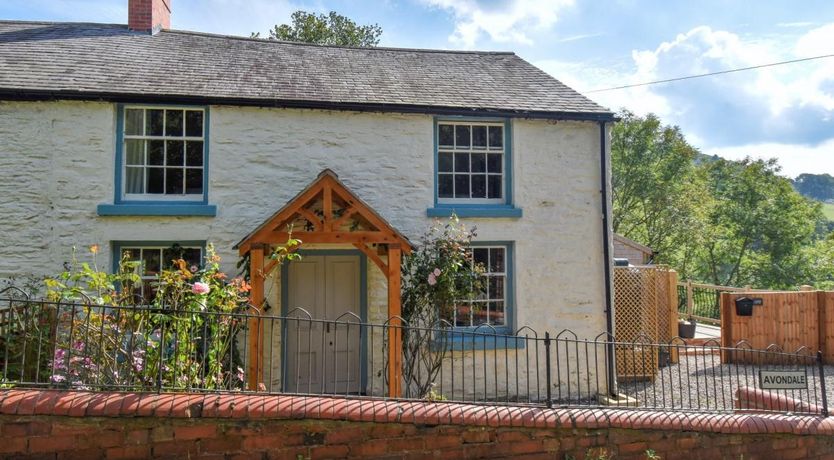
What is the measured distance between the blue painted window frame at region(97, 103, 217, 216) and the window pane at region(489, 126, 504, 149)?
190 inches

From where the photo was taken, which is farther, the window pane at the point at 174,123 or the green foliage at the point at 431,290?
the window pane at the point at 174,123

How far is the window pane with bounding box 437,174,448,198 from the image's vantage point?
9.30 m

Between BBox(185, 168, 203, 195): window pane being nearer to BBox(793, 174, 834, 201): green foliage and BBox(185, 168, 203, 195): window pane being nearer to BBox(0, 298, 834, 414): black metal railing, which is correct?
BBox(0, 298, 834, 414): black metal railing

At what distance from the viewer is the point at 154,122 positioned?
8.57 meters

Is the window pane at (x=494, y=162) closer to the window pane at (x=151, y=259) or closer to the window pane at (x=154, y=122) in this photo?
the window pane at (x=154, y=122)

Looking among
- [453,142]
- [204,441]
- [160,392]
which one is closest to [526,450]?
[204,441]

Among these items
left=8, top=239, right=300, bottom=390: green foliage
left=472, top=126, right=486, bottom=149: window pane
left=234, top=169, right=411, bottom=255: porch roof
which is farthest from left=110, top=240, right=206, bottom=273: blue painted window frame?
left=472, top=126, right=486, bottom=149: window pane

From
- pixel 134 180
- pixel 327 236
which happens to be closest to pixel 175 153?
pixel 134 180

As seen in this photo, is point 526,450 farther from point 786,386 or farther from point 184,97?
point 184,97

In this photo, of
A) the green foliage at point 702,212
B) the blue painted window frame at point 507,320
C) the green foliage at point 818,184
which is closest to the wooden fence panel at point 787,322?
the blue painted window frame at point 507,320

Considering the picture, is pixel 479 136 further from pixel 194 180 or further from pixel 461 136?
pixel 194 180

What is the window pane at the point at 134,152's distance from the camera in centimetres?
845

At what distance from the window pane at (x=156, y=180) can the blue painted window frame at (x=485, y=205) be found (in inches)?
172

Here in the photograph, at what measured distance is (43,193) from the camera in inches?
314
